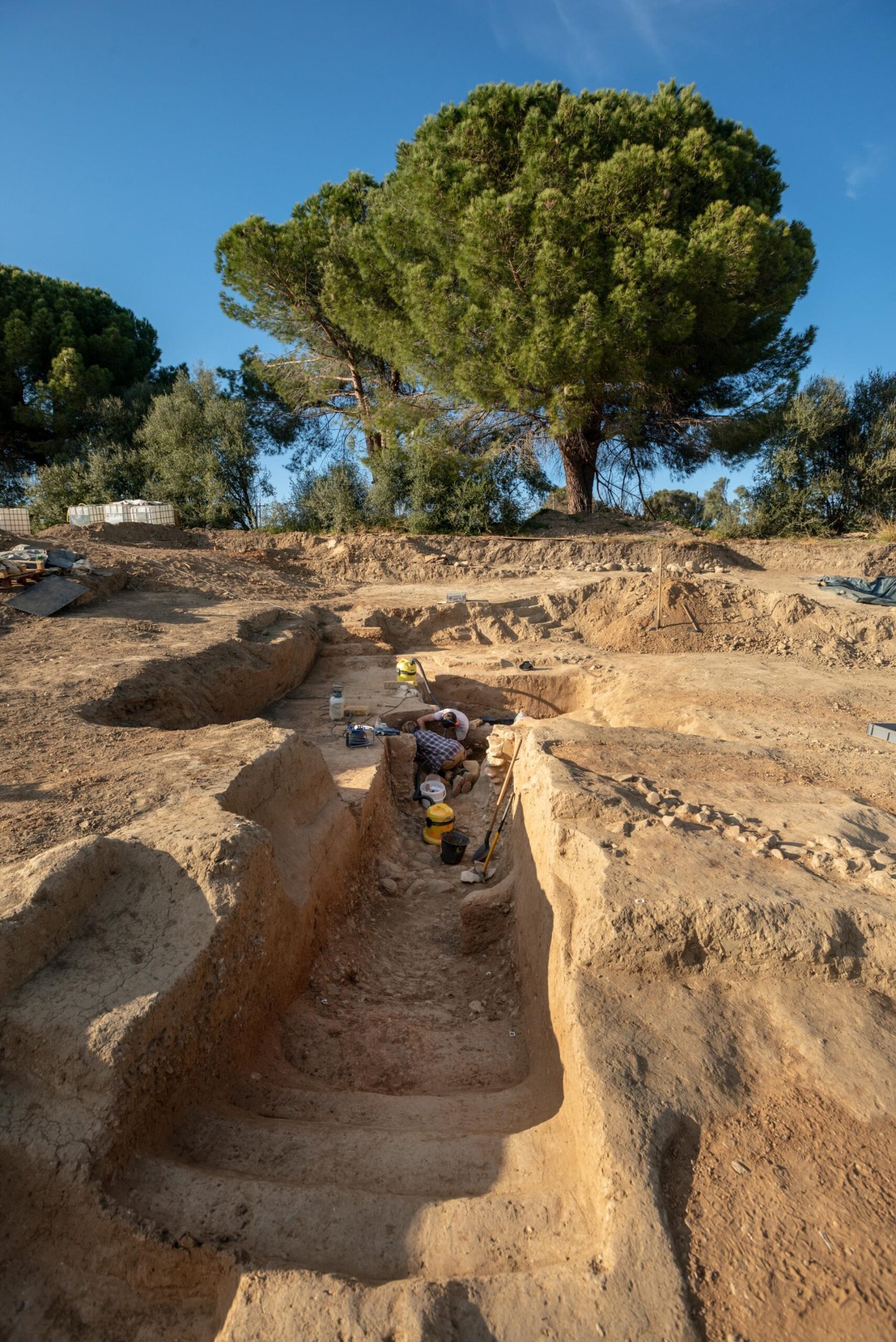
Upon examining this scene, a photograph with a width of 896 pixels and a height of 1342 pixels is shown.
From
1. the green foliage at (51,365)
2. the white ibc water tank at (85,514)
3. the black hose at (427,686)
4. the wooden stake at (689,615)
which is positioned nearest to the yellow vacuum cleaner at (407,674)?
the black hose at (427,686)

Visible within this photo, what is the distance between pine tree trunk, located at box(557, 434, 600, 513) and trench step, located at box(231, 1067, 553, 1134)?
14.9m

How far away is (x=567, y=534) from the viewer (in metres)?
14.9

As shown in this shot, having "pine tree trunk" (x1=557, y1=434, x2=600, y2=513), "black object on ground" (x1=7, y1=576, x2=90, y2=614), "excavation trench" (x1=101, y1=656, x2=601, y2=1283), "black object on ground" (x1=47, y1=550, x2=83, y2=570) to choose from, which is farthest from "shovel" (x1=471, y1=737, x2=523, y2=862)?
"pine tree trunk" (x1=557, y1=434, x2=600, y2=513)

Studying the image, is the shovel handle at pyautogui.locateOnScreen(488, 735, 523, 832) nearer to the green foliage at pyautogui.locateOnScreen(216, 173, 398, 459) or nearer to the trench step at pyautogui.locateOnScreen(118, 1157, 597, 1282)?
the trench step at pyautogui.locateOnScreen(118, 1157, 597, 1282)

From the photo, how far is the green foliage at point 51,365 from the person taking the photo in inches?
731

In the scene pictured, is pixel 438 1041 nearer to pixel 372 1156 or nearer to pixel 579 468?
pixel 372 1156

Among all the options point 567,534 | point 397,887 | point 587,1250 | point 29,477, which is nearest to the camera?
point 587,1250

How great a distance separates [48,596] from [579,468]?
1262 cm

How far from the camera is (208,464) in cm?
1571

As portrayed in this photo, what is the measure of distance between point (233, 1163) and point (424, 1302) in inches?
35.7

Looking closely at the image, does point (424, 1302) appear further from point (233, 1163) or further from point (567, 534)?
point (567, 534)

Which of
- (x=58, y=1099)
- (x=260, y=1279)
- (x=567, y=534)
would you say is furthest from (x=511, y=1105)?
(x=567, y=534)

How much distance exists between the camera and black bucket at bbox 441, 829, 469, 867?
5.75 metres

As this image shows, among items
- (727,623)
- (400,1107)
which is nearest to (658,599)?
(727,623)
